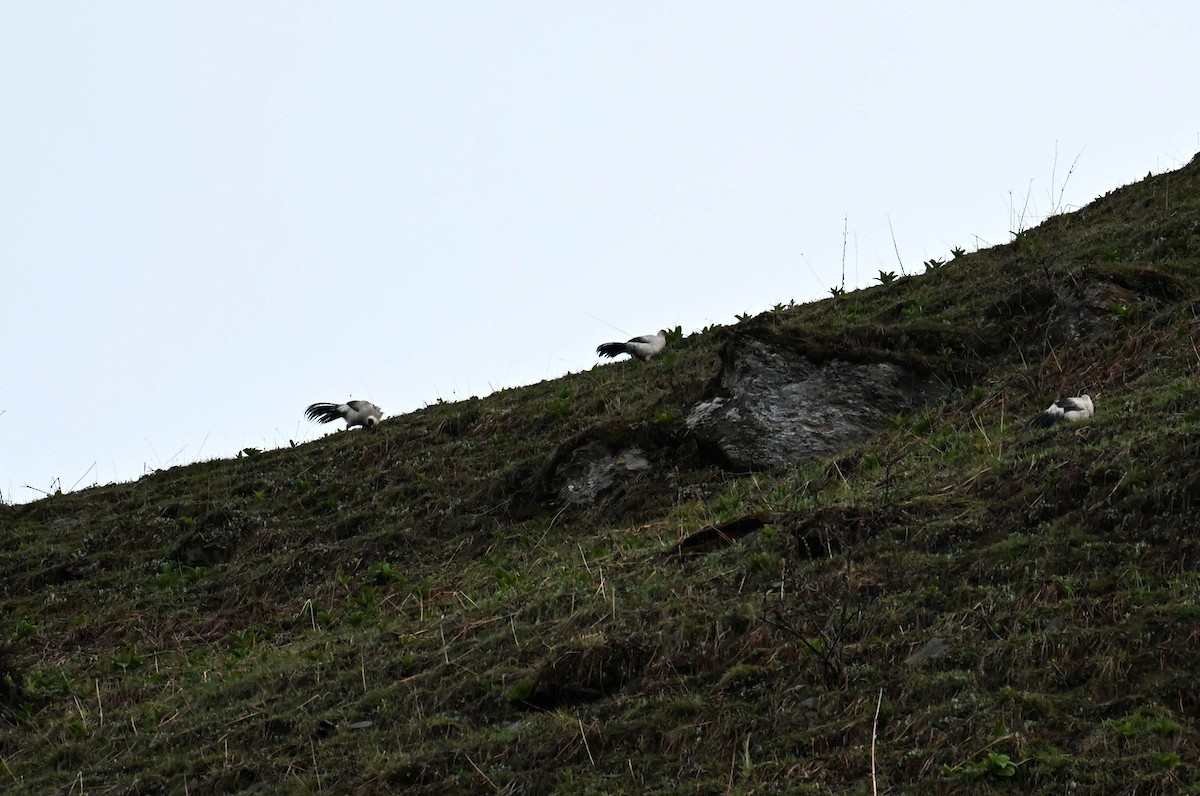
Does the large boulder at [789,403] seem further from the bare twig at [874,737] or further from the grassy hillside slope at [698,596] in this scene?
the bare twig at [874,737]

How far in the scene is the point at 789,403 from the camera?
12039 mm

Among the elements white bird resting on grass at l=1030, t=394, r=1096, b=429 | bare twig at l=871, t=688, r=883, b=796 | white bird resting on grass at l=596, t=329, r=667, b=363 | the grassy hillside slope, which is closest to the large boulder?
the grassy hillside slope

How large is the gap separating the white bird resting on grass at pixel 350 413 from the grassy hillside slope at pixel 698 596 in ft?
3.89

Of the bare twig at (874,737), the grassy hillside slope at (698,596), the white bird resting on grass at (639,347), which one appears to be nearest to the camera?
the bare twig at (874,737)

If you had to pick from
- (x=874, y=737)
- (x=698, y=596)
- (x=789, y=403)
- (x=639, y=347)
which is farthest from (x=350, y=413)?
(x=874, y=737)

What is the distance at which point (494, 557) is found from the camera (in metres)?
11.4

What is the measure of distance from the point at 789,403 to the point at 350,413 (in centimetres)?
687

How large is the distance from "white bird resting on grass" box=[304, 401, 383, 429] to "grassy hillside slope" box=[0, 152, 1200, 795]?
1.19 metres

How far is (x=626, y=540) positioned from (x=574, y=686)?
3237 mm

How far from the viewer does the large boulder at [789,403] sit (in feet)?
38.3

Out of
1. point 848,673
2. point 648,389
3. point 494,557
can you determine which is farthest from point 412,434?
point 848,673

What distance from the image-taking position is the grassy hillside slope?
6.02 meters

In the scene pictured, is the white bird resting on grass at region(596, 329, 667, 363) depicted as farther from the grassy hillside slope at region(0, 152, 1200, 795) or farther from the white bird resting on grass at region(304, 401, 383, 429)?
the white bird resting on grass at region(304, 401, 383, 429)

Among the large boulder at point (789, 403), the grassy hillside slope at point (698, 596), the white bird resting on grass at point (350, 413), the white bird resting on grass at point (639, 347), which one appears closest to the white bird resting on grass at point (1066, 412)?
the grassy hillside slope at point (698, 596)
